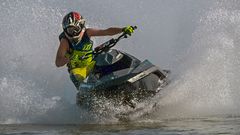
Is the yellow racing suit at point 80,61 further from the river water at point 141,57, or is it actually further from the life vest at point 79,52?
the river water at point 141,57

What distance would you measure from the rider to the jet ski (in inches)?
5.0

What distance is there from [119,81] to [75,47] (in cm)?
135

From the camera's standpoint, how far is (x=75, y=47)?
29.1ft

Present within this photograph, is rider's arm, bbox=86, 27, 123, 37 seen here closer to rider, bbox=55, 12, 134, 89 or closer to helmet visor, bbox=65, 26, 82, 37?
rider, bbox=55, 12, 134, 89

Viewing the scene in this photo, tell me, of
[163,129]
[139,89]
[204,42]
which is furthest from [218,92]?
[163,129]

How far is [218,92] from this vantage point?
33.1 ft

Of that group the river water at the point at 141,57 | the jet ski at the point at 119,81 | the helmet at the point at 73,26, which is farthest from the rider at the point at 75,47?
the river water at the point at 141,57

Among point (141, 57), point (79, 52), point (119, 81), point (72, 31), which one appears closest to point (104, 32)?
point (79, 52)

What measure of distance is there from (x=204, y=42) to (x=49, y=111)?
3464 millimetres

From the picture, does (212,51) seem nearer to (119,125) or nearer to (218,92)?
(218,92)

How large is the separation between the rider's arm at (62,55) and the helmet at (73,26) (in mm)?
105

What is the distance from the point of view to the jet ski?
7840 mm

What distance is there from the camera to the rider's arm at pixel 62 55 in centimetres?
862

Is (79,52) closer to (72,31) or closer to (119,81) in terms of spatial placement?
(72,31)
